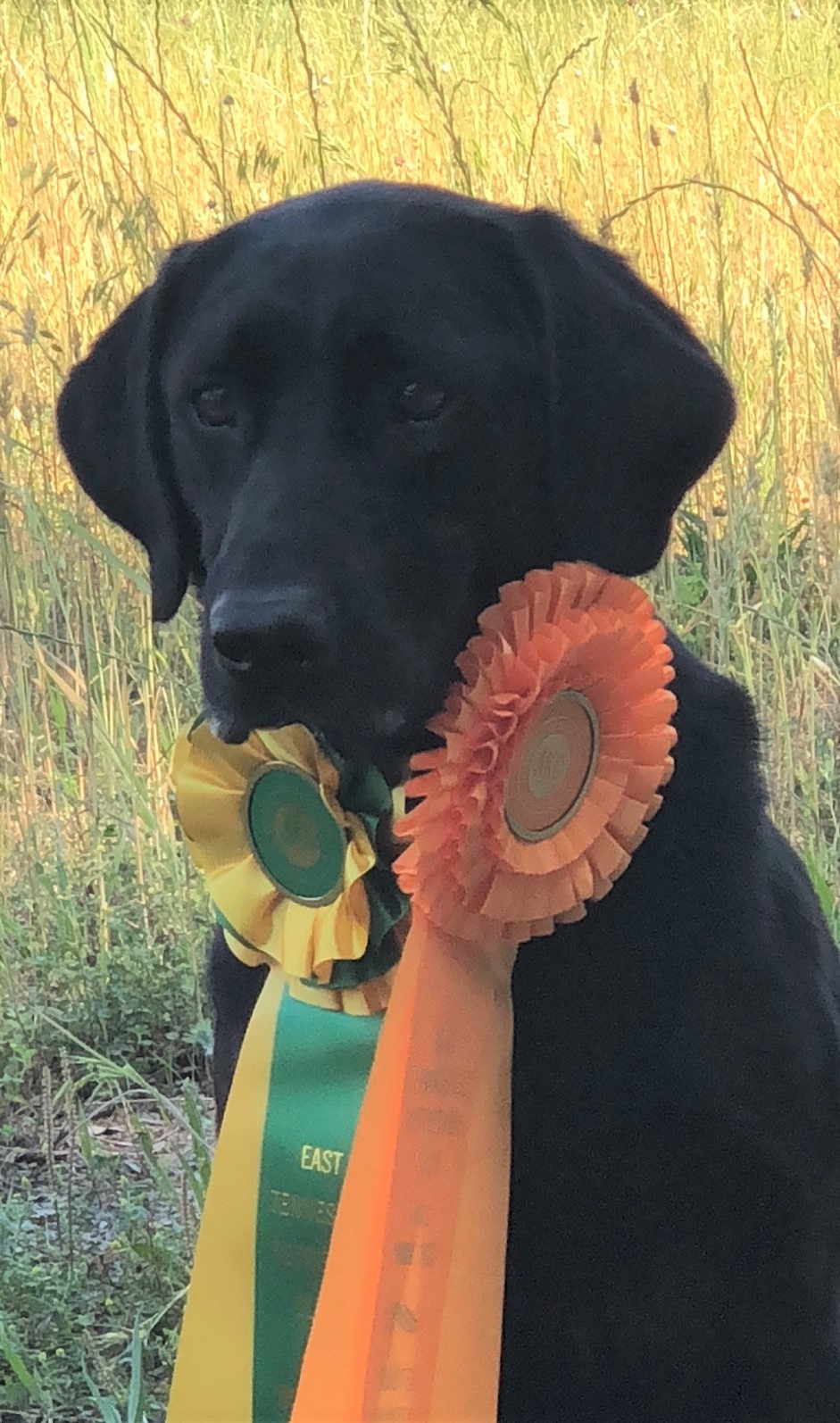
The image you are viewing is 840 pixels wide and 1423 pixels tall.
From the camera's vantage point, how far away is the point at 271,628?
45.0 inches

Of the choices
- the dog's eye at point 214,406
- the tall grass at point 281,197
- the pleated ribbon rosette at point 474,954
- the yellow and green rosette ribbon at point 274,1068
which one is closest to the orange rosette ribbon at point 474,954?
the pleated ribbon rosette at point 474,954

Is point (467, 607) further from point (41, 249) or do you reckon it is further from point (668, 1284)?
point (41, 249)

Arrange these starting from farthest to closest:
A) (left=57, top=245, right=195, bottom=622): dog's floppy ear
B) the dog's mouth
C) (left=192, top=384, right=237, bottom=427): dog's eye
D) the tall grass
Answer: the tall grass
(left=57, top=245, right=195, bottom=622): dog's floppy ear
(left=192, top=384, right=237, bottom=427): dog's eye
the dog's mouth

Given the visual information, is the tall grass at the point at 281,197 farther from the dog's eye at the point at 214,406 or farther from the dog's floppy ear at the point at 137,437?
the dog's eye at the point at 214,406

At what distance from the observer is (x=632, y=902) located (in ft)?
4.39

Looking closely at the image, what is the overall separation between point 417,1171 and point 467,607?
18.3 inches

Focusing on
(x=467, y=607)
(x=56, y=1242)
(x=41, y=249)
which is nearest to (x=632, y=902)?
(x=467, y=607)

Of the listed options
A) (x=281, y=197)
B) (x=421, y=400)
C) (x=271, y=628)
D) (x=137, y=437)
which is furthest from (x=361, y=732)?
(x=281, y=197)

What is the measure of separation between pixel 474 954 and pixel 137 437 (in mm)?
607

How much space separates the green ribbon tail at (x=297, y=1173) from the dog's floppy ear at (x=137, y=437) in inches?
17.1

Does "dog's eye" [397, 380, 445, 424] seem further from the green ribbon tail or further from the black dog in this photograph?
the green ribbon tail

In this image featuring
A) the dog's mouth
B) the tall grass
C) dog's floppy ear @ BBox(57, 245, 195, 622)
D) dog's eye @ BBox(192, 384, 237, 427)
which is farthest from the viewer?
the tall grass

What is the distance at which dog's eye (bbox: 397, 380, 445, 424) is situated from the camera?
1268 mm

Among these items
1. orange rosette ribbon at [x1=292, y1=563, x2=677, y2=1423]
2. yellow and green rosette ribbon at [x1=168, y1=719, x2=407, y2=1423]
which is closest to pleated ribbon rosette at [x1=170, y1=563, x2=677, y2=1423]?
orange rosette ribbon at [x1=292, y1=563, x2=677, y2=1423]
